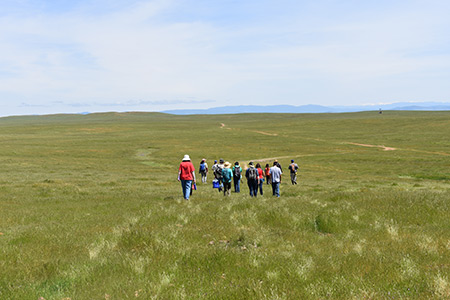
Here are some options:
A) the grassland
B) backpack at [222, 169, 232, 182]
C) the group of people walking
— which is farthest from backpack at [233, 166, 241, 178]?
the grassland

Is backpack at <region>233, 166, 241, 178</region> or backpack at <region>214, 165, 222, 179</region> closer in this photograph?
backpack at <region>233, 166, 241, 178</region>

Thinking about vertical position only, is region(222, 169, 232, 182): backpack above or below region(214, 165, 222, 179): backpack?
above

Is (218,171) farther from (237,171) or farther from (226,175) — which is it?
(226,175)

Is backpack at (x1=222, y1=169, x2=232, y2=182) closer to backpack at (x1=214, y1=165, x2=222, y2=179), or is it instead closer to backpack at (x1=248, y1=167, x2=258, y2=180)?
backpack at (x1=248, y1=167, x2=258, y2=180)

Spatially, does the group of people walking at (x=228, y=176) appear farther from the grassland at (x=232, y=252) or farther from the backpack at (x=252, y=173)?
the grassland at (x=232, y=252)

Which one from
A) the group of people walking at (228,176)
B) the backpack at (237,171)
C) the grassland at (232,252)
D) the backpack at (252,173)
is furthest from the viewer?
the backpack at (237,171)

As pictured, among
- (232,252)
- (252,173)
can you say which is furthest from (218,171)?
(232,252)

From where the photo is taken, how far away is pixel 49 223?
11383mm

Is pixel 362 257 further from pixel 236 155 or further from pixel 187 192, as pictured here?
pixel 236 155

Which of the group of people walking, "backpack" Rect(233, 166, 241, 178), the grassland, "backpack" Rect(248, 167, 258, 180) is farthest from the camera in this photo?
"backpack" Rect(233, 166, 241, 178)

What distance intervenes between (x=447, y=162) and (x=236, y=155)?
110 ft

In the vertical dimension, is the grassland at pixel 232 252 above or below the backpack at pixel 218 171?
above

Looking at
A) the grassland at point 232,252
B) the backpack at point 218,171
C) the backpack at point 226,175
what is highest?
the grassland at point 232,252

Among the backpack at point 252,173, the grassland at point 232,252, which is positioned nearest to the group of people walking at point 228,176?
the backpack at point 252,173
